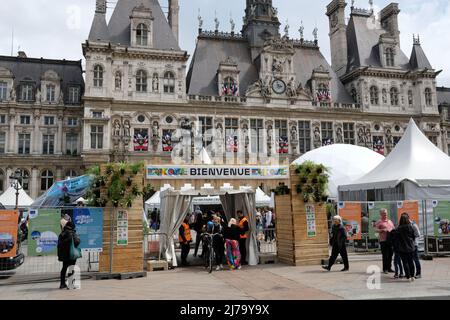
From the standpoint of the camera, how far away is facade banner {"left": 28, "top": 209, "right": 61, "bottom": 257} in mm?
11820

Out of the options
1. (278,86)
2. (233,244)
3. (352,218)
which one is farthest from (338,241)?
(278,86)

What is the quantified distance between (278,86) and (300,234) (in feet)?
88.7

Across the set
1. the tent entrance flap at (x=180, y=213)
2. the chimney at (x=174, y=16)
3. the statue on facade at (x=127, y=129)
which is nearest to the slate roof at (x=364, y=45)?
the chimney at (x=174, y=16)

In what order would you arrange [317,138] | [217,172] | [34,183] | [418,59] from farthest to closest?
[418,59] → [317,138] → [34,183] → [217,172]

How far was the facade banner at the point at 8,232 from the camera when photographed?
39.8 ft

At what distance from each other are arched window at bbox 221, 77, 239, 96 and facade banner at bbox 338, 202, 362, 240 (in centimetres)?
2388

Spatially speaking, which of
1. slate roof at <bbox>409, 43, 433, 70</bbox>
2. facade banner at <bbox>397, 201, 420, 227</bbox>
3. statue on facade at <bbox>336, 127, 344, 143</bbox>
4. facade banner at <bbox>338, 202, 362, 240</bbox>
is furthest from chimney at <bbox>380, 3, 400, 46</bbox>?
facade banner at <bbox>338, 202, 362, 240</bbox>

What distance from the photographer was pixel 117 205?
12781 millimetres

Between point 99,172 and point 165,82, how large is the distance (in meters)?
24.6

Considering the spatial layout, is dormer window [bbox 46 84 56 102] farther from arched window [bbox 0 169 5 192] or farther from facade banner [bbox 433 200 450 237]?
facade banner [bbox 433 200 450 237]

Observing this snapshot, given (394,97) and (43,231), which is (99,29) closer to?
(43,231)

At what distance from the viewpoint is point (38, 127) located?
3722 centimetres
